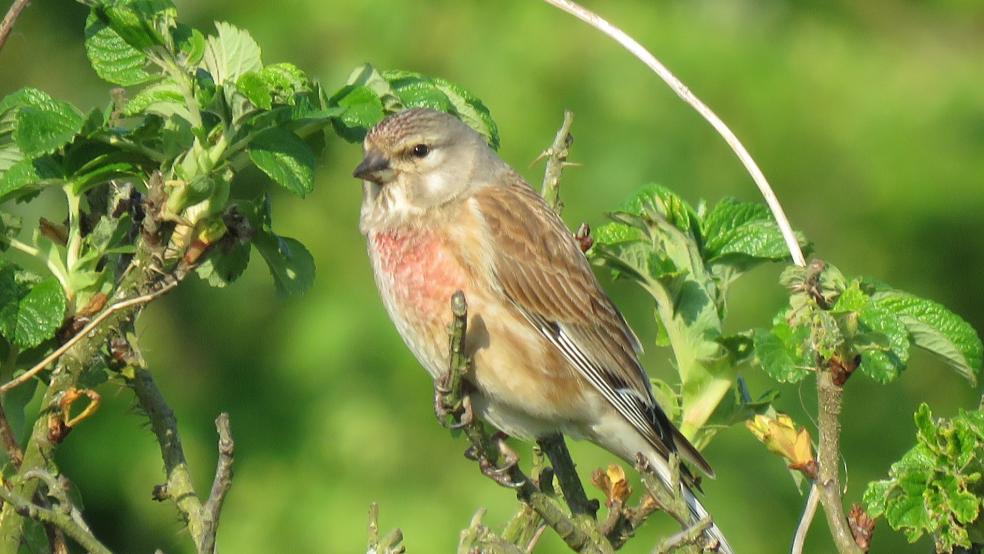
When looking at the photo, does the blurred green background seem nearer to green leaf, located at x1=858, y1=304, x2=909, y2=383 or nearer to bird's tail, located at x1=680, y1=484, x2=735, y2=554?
bird's tail, located at x1=680, y1=484, x2=735, y2=554

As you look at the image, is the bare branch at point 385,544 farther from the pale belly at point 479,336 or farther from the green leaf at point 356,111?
the pale belly at point 479,336

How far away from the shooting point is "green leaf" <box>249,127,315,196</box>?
2.17 m

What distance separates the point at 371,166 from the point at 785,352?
139cm

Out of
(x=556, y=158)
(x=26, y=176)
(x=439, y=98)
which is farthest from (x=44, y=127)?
(x=556, y=158)

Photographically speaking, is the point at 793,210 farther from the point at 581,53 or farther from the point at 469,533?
the point at 469,533

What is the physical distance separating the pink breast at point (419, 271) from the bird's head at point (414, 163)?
0.11 meters

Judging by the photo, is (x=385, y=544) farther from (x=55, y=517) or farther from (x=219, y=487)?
(x=55, y=517)

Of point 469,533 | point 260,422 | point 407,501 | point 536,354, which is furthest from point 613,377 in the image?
point 260,422

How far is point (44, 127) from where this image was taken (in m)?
2.13

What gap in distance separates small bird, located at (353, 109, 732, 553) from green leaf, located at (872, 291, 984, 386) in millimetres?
848

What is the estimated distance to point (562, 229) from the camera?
3504 mm

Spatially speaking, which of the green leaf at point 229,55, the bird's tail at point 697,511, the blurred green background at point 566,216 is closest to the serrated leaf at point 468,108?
the green leaf at point 229,55

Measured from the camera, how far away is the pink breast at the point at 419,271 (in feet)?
10.5

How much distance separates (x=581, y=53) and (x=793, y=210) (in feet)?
4.77
